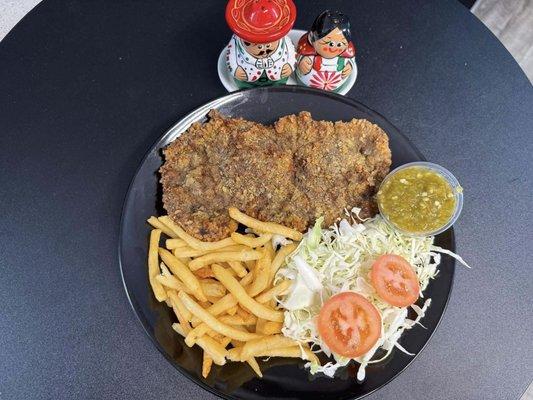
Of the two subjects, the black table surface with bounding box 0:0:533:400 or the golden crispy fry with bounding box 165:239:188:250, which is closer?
the golden crispy fry with bounding box 165:239:188:250

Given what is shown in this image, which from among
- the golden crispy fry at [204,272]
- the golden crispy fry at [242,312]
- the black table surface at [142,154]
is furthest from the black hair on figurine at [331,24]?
the golden crispy fry at [242,312]

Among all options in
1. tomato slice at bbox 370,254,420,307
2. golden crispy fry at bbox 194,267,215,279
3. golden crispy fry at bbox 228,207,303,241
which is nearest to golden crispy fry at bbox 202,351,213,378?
golden crispy fry at bbox 194,267,215,279

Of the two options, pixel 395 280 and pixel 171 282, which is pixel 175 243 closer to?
pixel 171 282

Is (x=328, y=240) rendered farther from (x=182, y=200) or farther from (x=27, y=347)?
(x=27, y=347)

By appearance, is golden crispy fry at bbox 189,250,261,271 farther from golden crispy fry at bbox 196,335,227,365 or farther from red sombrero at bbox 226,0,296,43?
red sombrero at bbox 226,0,296,43

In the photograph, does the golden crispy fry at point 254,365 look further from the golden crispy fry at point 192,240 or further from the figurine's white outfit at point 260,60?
the figurine's white outfit at point 260,60

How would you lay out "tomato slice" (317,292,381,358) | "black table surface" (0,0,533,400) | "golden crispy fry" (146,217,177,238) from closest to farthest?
"tomato slice" (317,292,381,358)
"golden crispy fry" (146,217,177,238)
"black table surface" (0,0,533,400)

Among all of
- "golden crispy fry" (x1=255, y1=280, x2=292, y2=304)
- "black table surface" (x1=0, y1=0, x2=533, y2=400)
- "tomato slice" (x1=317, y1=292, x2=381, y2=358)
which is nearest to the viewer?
"tomato slice" (x1=317, y1=292, x2=381, y2=358)
